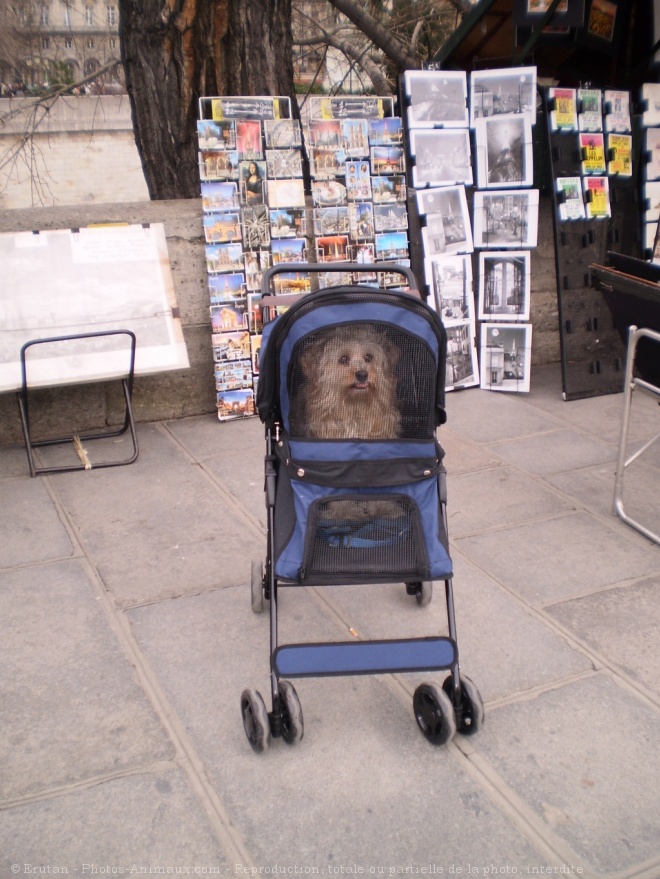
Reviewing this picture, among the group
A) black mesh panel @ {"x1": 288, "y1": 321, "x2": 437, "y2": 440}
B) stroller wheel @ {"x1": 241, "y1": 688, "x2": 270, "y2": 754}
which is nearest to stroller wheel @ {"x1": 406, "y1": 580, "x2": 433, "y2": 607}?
black mesh panel @ {"x1": 288, "y1": 321, "x2": 437, "y2": 440}

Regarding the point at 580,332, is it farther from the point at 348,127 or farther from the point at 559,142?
the point at 348,127

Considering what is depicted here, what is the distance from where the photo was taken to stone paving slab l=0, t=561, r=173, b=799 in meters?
2.70

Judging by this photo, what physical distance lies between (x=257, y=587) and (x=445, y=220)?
3.45m

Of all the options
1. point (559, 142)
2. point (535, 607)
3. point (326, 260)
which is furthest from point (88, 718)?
point (559, 142)

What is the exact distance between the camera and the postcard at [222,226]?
5.55 m

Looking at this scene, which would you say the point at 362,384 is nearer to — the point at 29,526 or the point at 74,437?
the point at 29,526

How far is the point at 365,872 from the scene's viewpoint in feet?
7.49

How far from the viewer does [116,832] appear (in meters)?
2.42

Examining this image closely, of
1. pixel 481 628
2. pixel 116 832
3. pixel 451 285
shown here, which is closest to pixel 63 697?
pixel 116 832

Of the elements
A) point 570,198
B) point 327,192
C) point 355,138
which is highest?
point 355,138

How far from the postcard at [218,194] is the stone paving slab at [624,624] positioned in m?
3.43

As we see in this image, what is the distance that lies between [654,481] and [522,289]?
76.4 inches

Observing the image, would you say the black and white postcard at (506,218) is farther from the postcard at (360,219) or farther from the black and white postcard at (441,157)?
the postcard at (360,219)

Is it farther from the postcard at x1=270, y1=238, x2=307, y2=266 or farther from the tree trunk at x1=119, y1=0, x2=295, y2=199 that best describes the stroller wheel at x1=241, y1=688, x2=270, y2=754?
the tree trunk at x1=119, y1=0, x2=295, y2=199
